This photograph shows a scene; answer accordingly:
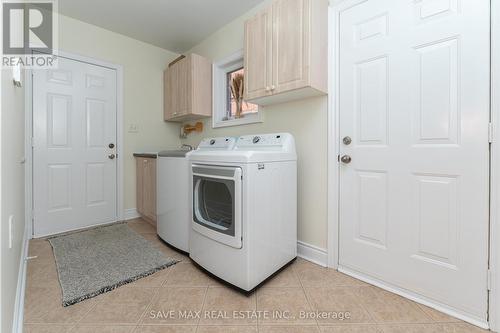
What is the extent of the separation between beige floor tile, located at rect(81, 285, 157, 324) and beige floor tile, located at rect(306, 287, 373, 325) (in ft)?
3.33

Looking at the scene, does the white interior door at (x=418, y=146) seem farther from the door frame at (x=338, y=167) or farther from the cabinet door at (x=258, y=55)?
the cabinet door at (x=258, y=55)

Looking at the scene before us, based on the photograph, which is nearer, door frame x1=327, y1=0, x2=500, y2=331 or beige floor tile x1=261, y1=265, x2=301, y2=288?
door frame x1=327, y1=0, x2=500, y2=331

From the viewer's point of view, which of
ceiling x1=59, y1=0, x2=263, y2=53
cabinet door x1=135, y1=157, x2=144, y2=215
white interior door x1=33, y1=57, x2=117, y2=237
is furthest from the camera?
cabinet door x1=135, y1=157, x2=144, y2=215

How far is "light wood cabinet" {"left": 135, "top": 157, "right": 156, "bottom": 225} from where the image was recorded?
276 cm

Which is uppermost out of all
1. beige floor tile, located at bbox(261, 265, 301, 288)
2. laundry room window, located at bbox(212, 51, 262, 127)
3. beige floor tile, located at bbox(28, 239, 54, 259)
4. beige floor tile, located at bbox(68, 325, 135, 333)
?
laundry room window, located at bbox(212, 51, 262, 127)

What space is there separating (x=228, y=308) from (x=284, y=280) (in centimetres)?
48

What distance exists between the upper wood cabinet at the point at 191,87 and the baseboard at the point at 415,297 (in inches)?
89.1

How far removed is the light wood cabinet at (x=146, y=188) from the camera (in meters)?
2.76

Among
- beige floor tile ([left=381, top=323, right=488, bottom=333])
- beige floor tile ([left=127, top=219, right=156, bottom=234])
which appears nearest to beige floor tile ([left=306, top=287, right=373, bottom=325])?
beige floor tile ([left=381, top=323, right=488, bottom=333])

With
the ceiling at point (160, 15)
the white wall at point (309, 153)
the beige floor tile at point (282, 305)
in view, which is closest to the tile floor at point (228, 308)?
the beige floor tile at point (282, 305)

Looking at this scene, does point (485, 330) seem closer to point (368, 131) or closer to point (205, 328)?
point (368, 131)

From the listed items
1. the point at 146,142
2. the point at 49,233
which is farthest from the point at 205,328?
the point at 146,142

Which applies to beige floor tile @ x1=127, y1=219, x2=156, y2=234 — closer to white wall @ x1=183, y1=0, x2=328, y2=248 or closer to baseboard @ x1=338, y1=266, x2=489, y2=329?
white wall @ x1=183, y1=0, x2=328, y2=248

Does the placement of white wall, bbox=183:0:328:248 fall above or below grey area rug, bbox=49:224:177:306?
above
